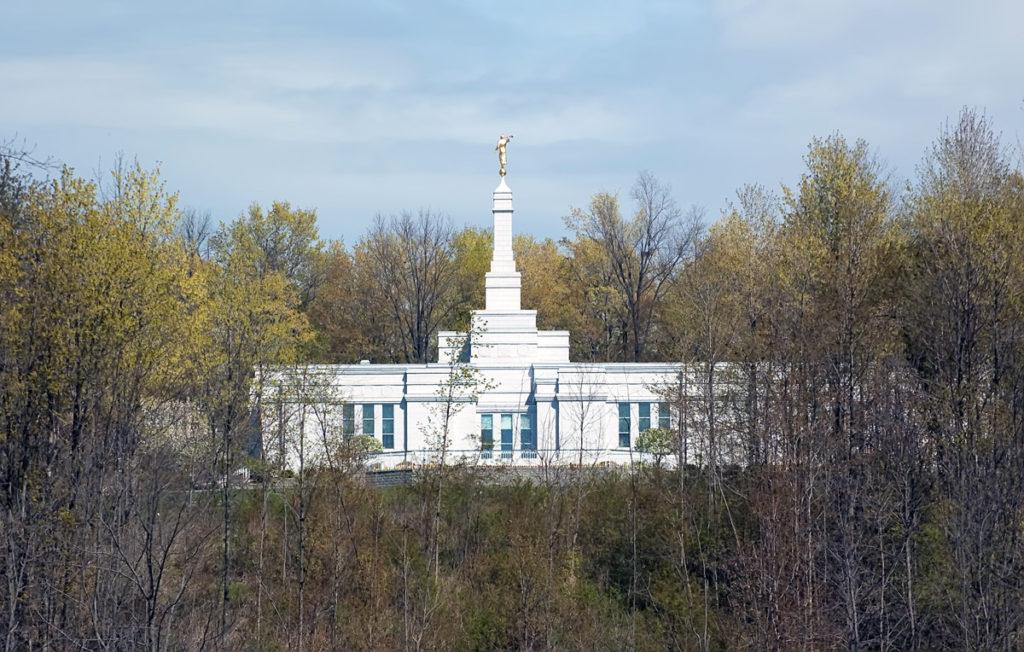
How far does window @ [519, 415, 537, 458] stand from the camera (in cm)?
3959

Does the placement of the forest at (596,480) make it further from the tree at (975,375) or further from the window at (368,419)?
the window at (368,419)

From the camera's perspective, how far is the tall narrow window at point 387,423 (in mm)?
40062

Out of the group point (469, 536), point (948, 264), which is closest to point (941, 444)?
point (948, 264)

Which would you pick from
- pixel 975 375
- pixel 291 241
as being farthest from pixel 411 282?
pixel 975 375

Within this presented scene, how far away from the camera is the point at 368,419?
40000mm

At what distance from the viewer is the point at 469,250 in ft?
219

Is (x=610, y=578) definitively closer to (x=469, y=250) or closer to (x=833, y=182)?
(x=833, y=182)

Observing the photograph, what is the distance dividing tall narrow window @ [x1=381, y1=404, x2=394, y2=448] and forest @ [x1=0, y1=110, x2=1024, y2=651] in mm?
7324

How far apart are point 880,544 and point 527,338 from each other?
19.0 m

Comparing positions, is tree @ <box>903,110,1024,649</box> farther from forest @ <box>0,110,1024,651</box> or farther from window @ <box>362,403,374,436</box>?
window @ <box>362,403,374,436</box>

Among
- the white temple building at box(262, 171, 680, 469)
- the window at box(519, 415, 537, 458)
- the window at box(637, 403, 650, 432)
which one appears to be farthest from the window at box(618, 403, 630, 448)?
the window at box(519, 415, 537, 458)

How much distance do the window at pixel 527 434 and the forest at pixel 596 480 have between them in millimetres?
5803

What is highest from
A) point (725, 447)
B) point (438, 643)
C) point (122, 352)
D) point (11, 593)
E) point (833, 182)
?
point (833, 182)

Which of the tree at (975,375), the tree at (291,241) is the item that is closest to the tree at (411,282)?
the tree at (291,241)
